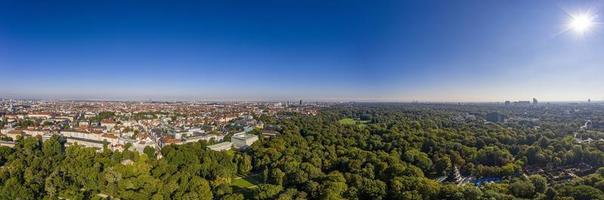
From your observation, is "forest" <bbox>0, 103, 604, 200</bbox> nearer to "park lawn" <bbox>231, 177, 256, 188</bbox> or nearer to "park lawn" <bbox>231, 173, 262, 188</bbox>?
"park lawn" <bbox>231, 173, 262, 188</bbox>

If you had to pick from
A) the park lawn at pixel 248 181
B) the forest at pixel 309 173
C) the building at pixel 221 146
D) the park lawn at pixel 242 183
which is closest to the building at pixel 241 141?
the building at pixel 221 146

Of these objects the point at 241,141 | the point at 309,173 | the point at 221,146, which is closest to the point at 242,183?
the point at 309,173

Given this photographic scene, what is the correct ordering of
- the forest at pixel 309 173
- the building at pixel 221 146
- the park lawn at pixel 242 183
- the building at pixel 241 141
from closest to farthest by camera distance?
the forest at pixel 309 173
the park lawn at pixel 242 183
the building at pixel 221 146
the building at pixel 241 141

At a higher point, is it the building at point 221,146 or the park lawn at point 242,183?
the building at point 221,146

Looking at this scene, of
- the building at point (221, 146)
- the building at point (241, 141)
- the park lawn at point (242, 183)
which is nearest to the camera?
the park lawn at point (242, 183)

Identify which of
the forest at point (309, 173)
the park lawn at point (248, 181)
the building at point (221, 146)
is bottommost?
the park lawn at point (248, 181)

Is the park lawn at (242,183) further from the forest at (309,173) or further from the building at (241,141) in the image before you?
the building at (241,141)

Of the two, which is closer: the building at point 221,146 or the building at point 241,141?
the building at point 221,146

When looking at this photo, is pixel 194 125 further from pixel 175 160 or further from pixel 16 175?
pixel 16 175

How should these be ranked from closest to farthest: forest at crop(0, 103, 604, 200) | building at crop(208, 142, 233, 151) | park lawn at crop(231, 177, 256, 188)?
forest at crop(0, 103, 604, 200) → park lawn at crop(231, 177, 256, 188) → building at crop(208, 142, 233, 151)

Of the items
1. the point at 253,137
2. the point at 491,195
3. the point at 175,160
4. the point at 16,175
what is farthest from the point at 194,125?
the point at 491,195

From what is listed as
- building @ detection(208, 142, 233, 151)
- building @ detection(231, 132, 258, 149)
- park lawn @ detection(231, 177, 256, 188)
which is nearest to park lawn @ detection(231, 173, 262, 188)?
park lawn @ detection(231, 177, 256, 188)
